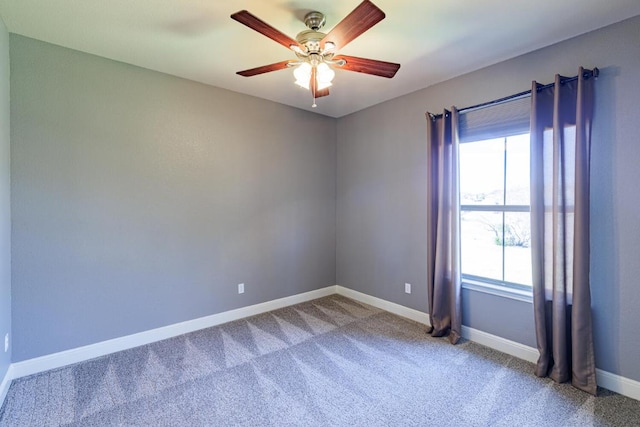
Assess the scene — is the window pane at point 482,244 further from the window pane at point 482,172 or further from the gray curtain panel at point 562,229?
the gray curtain panel at point 562,229

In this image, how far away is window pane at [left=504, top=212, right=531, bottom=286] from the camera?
2771 mm

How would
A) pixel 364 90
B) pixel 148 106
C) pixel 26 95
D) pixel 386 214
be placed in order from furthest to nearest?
1. pixel 386 214
2. pixel 364 90
3. pixel 148 106
4. pixel 26 95

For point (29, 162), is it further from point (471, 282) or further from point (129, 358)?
point (471, 282)

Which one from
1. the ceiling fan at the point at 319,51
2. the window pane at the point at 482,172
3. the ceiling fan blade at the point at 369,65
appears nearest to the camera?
the ceiling fan at the point at 319,51

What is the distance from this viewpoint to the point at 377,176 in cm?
397

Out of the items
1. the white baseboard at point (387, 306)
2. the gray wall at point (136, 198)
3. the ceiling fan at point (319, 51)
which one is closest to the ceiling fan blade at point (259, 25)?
the ceiling fan at point (319, 51)

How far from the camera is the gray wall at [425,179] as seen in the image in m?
2.16

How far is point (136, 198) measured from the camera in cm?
292

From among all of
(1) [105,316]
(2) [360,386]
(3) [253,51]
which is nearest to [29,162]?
(1) [105,316]

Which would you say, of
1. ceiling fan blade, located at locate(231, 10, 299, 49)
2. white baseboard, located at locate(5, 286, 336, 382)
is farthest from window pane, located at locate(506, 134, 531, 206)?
white baseboard, located at locate(5, 286, 336, 382)

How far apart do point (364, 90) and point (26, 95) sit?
310 cm

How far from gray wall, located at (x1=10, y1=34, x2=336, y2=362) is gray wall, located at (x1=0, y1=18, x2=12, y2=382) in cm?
7

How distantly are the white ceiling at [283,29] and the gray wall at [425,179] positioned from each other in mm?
207

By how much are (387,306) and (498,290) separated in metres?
1.39
